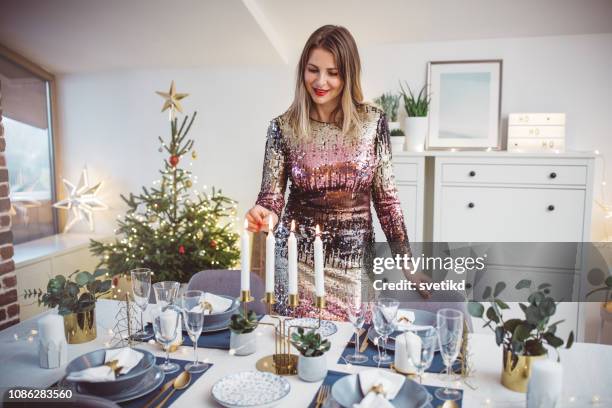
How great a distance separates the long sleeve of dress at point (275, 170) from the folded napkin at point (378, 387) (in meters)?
0.87

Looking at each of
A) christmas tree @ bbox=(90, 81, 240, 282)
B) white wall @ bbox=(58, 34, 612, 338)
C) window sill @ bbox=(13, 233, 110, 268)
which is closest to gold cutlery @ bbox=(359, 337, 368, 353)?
christmas tree @ bbox=(90, 81, 240, 282)

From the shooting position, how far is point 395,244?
5.80 ft

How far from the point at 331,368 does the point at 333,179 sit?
0.77m

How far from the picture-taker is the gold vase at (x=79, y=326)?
4.61 feet

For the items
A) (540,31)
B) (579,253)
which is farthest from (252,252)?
(540,31)

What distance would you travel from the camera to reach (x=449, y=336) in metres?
1.08

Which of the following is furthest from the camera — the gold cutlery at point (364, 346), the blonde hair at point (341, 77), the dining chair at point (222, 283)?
the dining chair at point (222, 283)

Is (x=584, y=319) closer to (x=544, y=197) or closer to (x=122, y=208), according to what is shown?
(x=544, y=197)

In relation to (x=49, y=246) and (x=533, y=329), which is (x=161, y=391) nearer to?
(x=533, y=329)

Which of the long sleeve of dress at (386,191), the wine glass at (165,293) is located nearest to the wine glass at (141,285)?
the wine glass at (165,293)

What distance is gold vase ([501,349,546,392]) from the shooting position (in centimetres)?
110

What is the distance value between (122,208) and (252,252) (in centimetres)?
126

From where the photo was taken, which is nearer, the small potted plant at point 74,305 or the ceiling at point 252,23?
the small potted plant at point 74,305

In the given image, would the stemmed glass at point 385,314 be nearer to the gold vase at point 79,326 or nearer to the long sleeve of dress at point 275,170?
the long sleeve of dress at point 275,170
